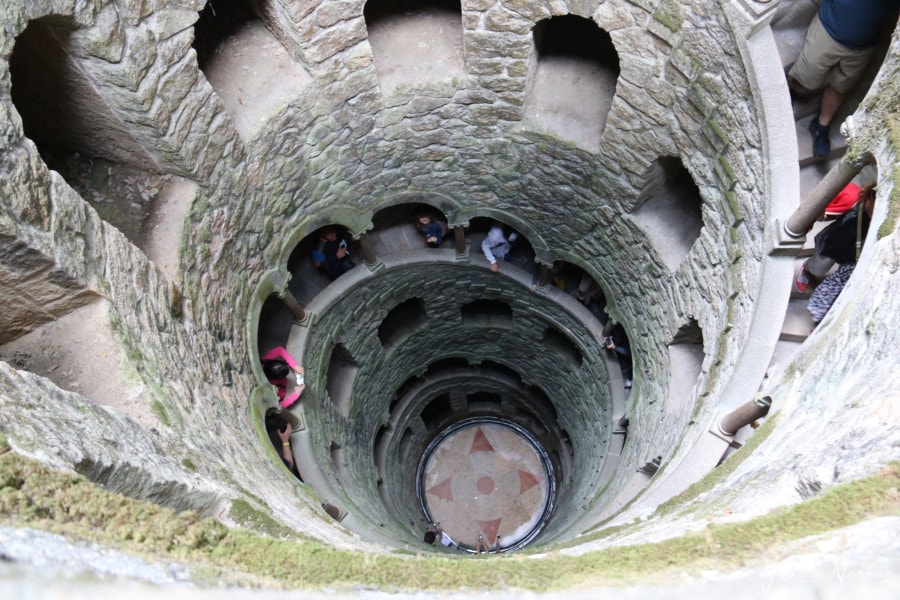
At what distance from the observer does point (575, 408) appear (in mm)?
10477

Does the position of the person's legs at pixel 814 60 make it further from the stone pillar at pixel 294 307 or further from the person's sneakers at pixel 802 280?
the stone pillar at pixel 294 307

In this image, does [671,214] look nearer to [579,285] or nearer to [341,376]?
[579,285]

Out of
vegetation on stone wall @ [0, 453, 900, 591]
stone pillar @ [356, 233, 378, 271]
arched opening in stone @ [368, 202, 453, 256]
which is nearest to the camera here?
vegetation on stone wall @ [0, 453, 900, 591]

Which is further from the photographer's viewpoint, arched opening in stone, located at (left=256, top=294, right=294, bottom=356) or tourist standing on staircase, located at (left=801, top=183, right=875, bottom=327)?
arched opening in stone, located at (left=256, top=294, right=294, bottom=356)

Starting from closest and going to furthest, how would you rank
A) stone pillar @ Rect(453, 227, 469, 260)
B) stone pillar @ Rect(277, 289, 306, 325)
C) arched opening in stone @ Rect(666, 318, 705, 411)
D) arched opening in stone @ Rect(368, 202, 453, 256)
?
arched opening in stone @ Rect(666, 318, 705, 411), stone pillar @ Rect(277, 289, 306, 325), stone pillar @ Rect(453, 227, 469, 260), arched opening in stone @ Rect(368, 202, 453, 256)

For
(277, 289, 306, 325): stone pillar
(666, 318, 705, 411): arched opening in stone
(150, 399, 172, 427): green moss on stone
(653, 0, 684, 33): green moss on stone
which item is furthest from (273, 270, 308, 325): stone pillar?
(653, 0, 684, 33): green moss on stone

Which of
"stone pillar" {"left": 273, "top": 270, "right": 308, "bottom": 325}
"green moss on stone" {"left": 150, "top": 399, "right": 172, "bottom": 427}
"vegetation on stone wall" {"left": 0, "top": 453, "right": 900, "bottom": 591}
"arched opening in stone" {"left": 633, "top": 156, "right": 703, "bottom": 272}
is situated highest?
"arched opening in stone" {"left": 633, "top": 156, "right": 703, "bottom": 272}

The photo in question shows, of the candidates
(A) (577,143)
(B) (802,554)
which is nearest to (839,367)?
(B) (802,554)

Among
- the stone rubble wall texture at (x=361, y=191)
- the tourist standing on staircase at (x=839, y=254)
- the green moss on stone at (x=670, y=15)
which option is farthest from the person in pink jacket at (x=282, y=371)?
the tourist standing on staircase at (x=839, y=254)

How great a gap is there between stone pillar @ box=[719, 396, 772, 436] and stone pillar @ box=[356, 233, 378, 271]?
5.14 metres

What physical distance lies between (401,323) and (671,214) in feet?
17.0

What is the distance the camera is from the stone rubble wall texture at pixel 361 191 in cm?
320

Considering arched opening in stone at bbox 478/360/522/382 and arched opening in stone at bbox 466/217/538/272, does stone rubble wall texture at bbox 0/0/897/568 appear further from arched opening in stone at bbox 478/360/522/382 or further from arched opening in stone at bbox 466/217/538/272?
arched opening in stone at bbox 478/360/522/382

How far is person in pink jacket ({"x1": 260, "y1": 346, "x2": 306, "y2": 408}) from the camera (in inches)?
274
